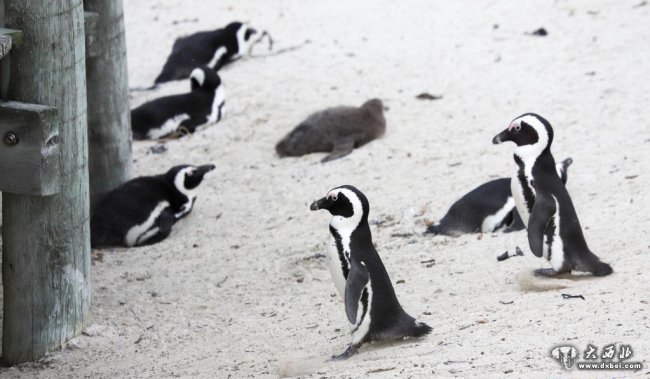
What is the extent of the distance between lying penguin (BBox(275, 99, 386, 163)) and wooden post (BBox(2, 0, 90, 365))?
125 inches

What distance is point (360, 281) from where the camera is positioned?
501 cm

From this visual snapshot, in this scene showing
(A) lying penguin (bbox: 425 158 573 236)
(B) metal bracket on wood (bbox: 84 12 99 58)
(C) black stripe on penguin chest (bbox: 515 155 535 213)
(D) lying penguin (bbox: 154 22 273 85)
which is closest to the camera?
(C) black stripe on penguin chest (bbox: 515 155 535 213)

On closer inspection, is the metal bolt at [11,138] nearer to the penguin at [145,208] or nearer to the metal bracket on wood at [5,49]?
the metal bracket on wood at [5,49]

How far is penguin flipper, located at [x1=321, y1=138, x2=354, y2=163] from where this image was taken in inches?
338

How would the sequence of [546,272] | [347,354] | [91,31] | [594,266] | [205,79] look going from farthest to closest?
[205,79] < [91,31] < [546,272] < [594,266] < [347,354]

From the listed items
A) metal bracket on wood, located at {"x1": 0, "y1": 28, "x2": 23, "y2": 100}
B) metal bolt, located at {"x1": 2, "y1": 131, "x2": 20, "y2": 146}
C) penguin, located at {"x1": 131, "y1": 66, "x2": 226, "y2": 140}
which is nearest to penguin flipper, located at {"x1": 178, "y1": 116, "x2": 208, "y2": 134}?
penguin, located at {"x1": 131, "y1": 66, "x2": 226, "y2": 140}

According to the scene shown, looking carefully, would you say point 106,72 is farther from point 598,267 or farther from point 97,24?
point 598,267

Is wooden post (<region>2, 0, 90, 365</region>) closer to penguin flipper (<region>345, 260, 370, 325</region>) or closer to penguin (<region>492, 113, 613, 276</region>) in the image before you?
penguin flipper (<region>345, 260, 370, 325</region>)

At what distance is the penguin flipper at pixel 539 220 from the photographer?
220 inches

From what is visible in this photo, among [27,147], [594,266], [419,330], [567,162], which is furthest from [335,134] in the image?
[419,330]

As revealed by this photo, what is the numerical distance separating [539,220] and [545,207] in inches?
3.2

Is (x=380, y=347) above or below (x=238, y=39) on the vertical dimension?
below

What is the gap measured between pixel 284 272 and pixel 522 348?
91.9 inches

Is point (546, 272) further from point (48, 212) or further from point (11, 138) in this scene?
point (11, 138)
